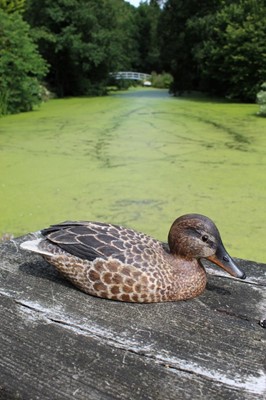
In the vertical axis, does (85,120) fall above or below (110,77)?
below

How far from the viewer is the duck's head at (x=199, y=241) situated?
2.89ft

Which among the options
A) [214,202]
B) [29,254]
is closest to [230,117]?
[214,202]

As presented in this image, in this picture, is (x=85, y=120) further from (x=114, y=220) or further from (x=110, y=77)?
(x=110, y=77)

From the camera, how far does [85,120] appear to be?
539cm

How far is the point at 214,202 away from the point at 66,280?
1.68 m

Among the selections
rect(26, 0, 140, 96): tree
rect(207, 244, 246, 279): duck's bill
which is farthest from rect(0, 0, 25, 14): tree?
rect(207, 244, 246, 279): duck's bill

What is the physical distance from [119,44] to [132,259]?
9.42 meters

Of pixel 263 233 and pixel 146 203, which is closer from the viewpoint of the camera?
pixel 263 233

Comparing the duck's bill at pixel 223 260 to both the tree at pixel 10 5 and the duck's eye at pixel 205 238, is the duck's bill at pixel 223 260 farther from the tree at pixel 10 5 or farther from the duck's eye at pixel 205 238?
the tree at pixel 10 5

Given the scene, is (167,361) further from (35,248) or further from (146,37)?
(146,37)

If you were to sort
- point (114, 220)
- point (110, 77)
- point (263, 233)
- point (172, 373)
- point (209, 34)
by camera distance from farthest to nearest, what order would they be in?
point (110, 77) → point (209, 34) → point (114, 220) → point (263, 233) → point (172, 373)

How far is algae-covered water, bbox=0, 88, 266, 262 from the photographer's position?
2289 mm

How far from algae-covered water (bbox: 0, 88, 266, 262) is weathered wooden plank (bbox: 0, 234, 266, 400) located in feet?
3.75

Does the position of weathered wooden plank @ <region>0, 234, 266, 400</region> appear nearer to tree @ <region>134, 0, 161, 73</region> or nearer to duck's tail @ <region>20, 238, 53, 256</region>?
duck's tail @ <region>20, 238, 53, 256</region>
